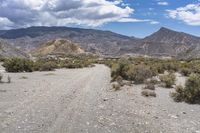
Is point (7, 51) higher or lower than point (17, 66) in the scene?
lower

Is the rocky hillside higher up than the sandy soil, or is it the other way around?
the sandy soil

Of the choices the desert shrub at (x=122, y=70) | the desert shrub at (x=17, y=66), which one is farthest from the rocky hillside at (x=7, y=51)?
the desert shrub at (x=122, y=70)

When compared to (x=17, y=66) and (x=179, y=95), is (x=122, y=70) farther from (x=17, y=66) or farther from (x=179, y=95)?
(x=17, y=66)

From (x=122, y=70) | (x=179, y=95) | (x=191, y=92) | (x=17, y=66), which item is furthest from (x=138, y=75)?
(x=17, y=66)

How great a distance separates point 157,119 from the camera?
14523mm

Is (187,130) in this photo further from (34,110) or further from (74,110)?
(34,110)

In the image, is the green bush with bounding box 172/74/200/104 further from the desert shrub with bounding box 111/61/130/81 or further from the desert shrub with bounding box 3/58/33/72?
the desert shrub with bounding box 3/58/33/72

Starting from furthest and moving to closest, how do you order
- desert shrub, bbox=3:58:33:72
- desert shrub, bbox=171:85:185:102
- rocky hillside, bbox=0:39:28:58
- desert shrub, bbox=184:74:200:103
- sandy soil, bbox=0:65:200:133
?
rocky hillside, bbox=0:39:28:58 → desert shrub, bbox=3:58:33:72 → desert shrub, bbox=171:85:185:102 → desert shrub, bbox=184:74:200:103 → sandy soil, bbox=0:65:200:133

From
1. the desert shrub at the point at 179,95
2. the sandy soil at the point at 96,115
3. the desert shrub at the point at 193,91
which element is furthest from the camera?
the desert shrub at the point at 179,95

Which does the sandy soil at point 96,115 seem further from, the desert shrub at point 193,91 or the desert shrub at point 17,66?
the desert shrub at point 17,66

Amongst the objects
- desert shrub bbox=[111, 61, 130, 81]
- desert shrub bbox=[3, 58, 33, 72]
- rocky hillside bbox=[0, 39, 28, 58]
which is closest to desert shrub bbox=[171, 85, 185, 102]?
desert shrub bbox=[111, 61, 130, 81]

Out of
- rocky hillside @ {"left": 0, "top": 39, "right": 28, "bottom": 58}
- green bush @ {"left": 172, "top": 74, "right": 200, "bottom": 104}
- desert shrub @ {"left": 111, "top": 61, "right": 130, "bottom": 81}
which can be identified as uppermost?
green bush @ {"left": 172, "top": 74, "right": 200, "bottom": 104}

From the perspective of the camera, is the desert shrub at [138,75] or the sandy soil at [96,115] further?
the desert shrub at [138,75]

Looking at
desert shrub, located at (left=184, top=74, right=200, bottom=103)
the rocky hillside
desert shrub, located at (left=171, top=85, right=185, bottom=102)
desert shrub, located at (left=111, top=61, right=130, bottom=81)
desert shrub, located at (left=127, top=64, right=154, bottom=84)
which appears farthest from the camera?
the rocky hillside
